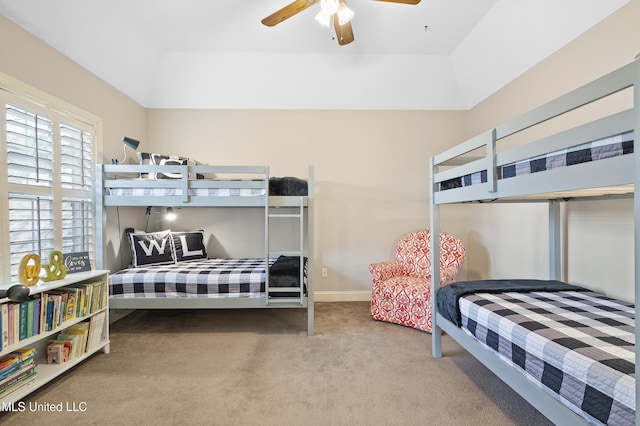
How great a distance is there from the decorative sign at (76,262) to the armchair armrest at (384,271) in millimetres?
2613

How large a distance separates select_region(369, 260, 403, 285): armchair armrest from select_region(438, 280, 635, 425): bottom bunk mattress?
0.95m

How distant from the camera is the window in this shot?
1918 mm

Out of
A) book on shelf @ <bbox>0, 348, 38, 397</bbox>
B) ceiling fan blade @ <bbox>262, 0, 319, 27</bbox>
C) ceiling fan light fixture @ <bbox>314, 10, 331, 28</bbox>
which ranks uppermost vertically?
ceiling fan blade @ <bbox>262, 0, 319, 27</bbox>

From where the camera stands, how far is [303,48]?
121 inches

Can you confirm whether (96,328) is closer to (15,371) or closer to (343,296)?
(15,371)

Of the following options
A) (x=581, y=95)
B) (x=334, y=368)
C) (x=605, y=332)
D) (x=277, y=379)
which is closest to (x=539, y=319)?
(x=605, y=332)

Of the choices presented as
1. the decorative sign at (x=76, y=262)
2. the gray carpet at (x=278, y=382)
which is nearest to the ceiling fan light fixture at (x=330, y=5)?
the gray carpet at (x=278, y=382)

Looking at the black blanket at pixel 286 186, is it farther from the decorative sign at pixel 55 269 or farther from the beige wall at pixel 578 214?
the beige wall at pixel 578 214

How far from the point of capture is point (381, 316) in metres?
2.91

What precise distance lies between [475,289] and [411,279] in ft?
3.54

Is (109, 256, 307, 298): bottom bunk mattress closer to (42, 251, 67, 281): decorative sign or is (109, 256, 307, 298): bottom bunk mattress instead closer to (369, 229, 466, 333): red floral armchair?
(42, 251, 67, 281): decorative sign

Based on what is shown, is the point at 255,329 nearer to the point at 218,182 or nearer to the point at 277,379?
the point at 277,379

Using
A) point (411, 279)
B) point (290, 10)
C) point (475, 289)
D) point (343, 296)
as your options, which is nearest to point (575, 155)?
point (475, 289)

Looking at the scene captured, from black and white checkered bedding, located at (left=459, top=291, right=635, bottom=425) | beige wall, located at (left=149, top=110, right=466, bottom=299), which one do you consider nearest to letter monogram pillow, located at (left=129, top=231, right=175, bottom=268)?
beige wall, located at (left=149, top=110, right=466, bottom=299)
